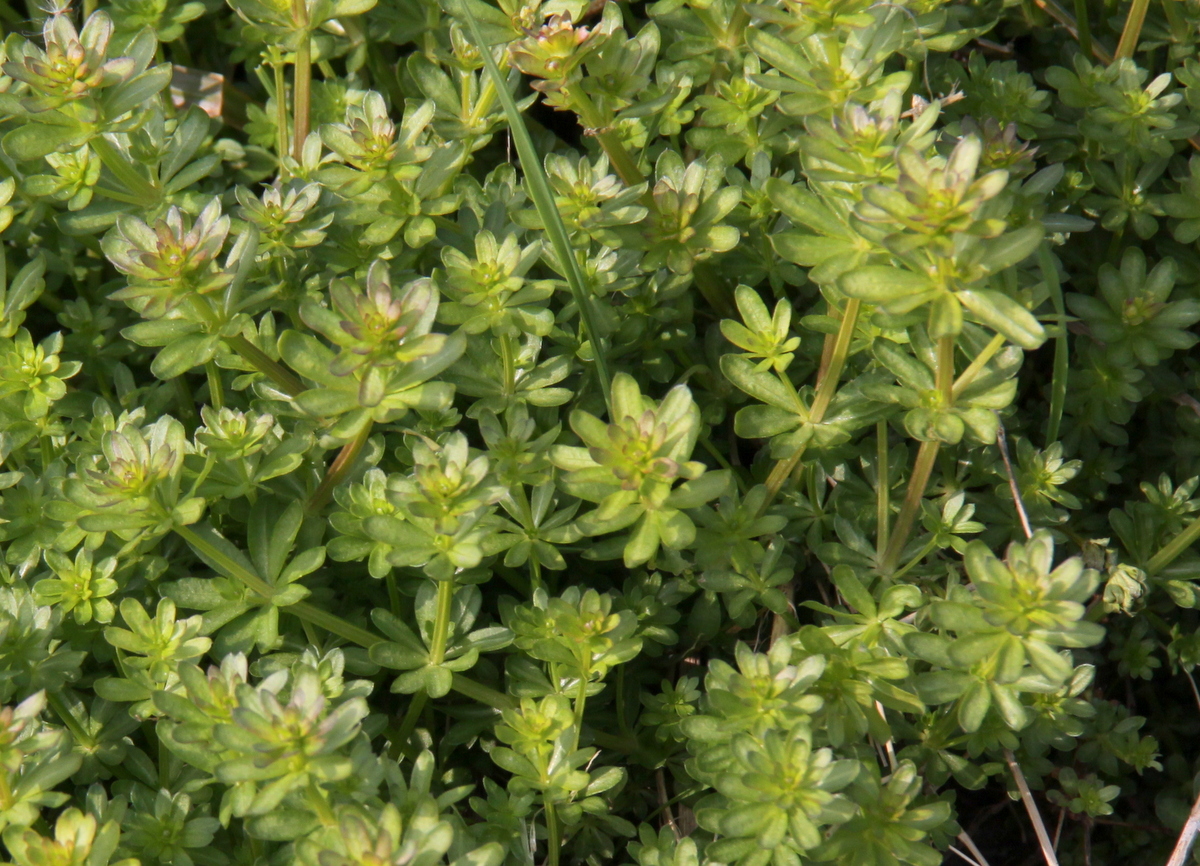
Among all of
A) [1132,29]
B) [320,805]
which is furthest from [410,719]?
[1132,29]

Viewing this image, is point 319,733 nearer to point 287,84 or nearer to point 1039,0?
point 287,84

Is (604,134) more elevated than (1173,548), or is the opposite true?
(604,134)

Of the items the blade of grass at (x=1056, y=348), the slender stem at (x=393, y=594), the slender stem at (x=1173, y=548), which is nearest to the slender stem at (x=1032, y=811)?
the slender stem at (x=1173, y=548)

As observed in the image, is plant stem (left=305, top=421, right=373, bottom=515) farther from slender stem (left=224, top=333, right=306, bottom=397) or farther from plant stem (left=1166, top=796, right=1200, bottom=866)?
plant stem (left=1166, top=796, right=1200, bottom=866)

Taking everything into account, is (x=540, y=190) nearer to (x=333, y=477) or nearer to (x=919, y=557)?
(x=333, y=477)

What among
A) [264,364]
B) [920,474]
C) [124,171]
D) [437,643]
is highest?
[124,171]
